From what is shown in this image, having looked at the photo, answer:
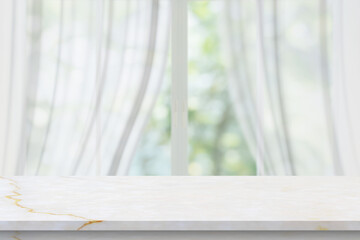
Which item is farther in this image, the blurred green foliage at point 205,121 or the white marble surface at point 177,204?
the blurred green foliage at point 205,121

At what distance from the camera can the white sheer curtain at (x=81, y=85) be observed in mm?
3297

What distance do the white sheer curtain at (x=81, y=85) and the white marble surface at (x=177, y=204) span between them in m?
2.20

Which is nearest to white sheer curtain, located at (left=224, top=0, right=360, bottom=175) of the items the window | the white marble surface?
the window

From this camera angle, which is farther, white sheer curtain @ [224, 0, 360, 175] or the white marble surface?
white sheer curtain @ [224, 0, 360, 175]

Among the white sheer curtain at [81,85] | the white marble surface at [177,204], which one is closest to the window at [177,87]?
the white sheer curtain at [81,85]

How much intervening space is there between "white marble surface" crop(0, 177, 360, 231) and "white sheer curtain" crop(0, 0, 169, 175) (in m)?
2.20

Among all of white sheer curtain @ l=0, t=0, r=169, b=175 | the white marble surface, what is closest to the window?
A: white sheer curtain @ l=0, t=0, r=169, b=175

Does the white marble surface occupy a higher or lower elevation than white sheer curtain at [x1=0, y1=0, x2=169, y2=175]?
lower

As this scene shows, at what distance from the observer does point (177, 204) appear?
0.80 m

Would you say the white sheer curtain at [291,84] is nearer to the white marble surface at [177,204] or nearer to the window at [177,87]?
the window at [177,87]

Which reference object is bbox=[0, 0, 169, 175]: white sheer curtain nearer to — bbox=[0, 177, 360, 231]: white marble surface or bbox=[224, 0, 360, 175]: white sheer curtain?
bbox=[224, 0, 360, 175]: white sheer curtain

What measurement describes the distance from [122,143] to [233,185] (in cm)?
234

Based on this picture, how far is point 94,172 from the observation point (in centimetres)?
329

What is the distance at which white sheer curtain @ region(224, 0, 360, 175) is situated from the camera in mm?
3301
